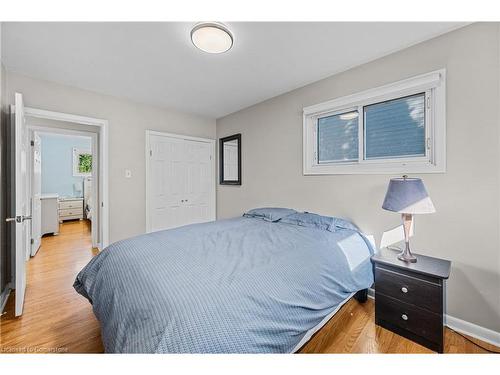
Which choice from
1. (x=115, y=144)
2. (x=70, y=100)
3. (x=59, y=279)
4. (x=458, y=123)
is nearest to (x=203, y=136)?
(x=115, y=144)

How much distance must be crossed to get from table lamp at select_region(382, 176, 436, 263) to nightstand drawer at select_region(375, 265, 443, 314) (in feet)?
0.53

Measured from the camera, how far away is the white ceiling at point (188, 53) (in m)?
1.72

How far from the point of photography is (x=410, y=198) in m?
1.65

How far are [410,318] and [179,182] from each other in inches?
131

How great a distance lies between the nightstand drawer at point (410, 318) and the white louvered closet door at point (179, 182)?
118 inches

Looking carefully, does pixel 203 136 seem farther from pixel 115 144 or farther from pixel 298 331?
pixel 298 331

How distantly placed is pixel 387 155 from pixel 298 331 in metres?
1.86

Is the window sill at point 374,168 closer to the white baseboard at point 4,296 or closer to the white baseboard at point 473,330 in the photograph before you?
the white baseboard at point 473,330

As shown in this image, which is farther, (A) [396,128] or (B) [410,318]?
(A) [396,128]

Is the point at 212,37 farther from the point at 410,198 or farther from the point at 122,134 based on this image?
the point at 122,134

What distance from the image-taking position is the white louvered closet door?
3.48 metres

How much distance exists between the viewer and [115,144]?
308 cm

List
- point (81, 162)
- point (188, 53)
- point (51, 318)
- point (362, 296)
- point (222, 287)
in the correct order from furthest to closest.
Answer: point (81, 162), point (362, 296), point (188, 53), point (51, 318), point (222, 287)

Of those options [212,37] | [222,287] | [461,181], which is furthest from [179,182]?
[461,181]
